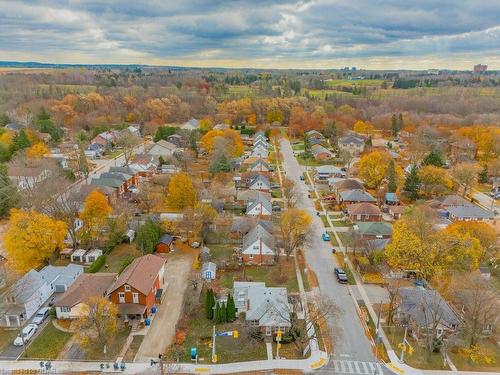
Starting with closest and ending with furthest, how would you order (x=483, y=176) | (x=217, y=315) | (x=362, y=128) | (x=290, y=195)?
(x=217, y=315) < (x=290, y=195) < (x=483, y=176) < (x=362, y=128)

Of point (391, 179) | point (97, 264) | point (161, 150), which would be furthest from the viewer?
point (161, 150)

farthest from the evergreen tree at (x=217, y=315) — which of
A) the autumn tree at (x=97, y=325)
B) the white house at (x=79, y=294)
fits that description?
the white house at (x=79, y=294)

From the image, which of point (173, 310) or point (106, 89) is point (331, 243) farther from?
point (106, 89)

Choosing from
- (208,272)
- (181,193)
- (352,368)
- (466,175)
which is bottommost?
(352,368)

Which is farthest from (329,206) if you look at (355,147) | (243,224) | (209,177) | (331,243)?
(355,147)

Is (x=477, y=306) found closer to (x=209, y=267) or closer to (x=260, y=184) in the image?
(x=209, y=267)

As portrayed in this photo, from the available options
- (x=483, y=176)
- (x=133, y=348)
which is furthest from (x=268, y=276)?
(x=483, y=176)

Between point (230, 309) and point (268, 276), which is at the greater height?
point (230, 309)
